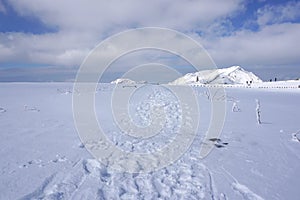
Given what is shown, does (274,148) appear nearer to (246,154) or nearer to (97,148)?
(246,154)

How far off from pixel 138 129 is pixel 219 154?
3.87 meters

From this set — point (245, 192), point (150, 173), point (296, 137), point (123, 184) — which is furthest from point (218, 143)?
Result: point (123, 184)

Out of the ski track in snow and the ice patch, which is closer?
the ski track in snow

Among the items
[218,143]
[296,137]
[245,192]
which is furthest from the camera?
[296,137]

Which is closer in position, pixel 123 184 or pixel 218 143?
pixel 123 184

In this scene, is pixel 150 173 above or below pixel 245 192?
above

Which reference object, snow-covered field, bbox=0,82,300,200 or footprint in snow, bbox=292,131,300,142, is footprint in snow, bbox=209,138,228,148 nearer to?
snow-covered field, bbox=0,82,300,200

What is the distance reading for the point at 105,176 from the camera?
5.68 m

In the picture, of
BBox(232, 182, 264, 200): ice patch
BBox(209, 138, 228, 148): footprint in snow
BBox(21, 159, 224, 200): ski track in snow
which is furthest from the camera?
BBox(209, 138, 228, 148): footprint in snow

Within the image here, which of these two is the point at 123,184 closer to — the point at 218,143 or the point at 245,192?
the point at 245,192

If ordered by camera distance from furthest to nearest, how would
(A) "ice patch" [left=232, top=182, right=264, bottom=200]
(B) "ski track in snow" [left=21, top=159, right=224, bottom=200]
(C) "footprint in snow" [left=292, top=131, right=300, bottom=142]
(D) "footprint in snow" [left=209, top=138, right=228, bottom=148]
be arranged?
(C) "footprint in snow" [left=292, top=131, right=300, bottom=142], (D) "footprint in snow" [left=209, top=138, right=228, bottom=148], (A) "ice patch" [left=232, top=182, right=264, bottom=200], (B) "ski track in snow" [left=21, top=159, right=224, bottom=200]

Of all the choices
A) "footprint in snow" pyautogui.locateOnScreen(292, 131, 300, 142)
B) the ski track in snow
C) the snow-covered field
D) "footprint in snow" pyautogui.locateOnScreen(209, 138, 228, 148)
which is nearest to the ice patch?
the snow-covered field

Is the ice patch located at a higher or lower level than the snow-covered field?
lower

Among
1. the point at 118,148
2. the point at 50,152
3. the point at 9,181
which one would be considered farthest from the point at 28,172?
the point at 118,148
